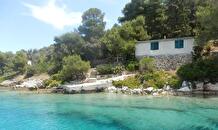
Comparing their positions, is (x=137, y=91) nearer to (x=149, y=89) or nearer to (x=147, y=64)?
(x=149, y=89)

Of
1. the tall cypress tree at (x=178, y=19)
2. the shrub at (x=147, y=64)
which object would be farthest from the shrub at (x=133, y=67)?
the tall cypress tree at (x=178, y=19)

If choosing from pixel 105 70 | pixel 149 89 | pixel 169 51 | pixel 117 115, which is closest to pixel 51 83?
pixel 105 70

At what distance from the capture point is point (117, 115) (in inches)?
823

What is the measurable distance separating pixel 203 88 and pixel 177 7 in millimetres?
16118

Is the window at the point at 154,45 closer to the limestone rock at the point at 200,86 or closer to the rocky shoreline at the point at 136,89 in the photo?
the rocky shoreline at the point at 136,89

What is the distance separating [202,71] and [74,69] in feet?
54.9

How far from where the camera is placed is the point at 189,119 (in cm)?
1912

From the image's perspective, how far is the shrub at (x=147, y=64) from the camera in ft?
127

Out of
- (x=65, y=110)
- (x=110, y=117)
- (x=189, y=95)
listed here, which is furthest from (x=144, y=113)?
(x=189, y=95)

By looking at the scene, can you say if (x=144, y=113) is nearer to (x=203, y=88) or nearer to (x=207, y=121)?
(x=207, y=121)

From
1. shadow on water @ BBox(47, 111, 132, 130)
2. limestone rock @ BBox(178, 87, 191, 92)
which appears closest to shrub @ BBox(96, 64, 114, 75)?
limestone rock @ BBox(178, 87, 191, 92)

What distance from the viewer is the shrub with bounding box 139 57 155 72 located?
38.6 meters

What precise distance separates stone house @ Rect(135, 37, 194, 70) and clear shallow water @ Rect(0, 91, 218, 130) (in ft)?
35.1

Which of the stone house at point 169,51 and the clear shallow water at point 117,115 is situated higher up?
the stone house at point 169,51
